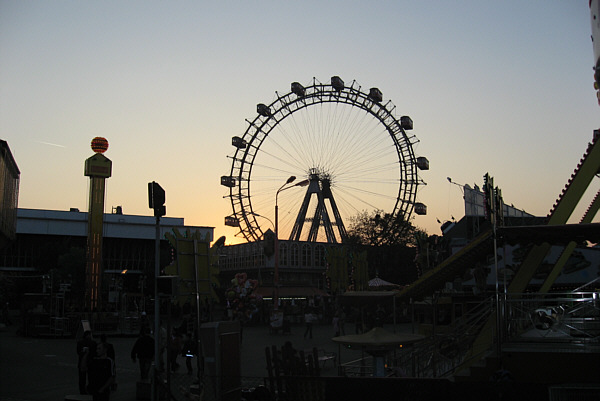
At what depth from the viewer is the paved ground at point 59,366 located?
13.6 m

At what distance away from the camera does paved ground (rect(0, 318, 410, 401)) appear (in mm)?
13609

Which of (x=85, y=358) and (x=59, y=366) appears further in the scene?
(x=59, y=366)

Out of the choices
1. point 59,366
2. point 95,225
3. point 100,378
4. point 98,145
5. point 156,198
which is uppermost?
point 98,145

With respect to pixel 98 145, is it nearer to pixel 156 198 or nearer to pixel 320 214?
pixel 320 214

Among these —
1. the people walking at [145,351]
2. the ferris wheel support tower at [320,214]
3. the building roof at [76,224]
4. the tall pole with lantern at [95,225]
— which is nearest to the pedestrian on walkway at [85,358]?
the people walking at [145,351]

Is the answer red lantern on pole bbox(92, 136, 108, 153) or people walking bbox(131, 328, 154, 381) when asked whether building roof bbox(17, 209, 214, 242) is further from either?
people walking bbox(131, 328, 154, 381)

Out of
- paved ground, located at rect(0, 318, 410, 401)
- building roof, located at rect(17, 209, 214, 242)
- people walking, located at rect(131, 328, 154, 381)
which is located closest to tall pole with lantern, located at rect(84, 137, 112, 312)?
paved ground, located at rect(0, 318, 410, 401)

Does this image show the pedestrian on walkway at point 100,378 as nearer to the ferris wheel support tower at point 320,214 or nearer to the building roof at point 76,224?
the ferris wheel support tower at point 320,214

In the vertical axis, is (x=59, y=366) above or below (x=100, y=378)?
below

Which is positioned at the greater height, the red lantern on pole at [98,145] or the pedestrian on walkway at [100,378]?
the red lantern on pole at [98,145]

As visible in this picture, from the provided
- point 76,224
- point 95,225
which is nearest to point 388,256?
point 95,225

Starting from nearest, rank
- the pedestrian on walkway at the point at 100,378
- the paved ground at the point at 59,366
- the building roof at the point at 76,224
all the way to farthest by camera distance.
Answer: the pedestrian on walkway at the point at 100,378, the paved ground at the point at 59,366, the building roof at the point at 76,224

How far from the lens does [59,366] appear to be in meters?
18.6

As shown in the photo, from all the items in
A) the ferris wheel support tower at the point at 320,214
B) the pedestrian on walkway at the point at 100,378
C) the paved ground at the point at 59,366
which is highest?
the ferris wheel support tower at the point at 320,214
